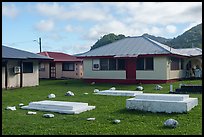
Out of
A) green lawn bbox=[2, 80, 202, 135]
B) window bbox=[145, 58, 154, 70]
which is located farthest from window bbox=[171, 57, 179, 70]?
green lawn bbox=[2, 80, 202, 135]

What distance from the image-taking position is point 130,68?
23.8 metres

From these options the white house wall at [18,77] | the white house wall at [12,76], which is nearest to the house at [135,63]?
the white house wall at [18,77]

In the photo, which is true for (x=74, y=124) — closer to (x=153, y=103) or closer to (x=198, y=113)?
(x=153, y=103)

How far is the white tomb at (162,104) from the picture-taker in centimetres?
918

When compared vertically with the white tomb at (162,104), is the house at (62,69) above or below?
above

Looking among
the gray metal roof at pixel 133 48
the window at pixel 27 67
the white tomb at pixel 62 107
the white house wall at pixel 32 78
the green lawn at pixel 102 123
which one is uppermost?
the gray metal roof at pixel 133 48

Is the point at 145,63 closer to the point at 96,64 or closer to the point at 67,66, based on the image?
the point at 96,64

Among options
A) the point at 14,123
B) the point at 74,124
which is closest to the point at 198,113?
the point at 74,124

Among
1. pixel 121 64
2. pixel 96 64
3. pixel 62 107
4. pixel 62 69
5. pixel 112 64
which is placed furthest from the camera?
pixel 62 69

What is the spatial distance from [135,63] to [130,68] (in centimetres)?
56

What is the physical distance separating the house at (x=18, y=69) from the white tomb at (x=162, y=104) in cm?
1249

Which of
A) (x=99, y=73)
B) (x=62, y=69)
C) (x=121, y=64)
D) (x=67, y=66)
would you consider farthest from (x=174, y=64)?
(x=62, y=69)

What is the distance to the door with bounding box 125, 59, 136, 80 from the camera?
77.6ft

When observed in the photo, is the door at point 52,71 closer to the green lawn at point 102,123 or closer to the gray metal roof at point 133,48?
the gray metal roof at point 133,48
